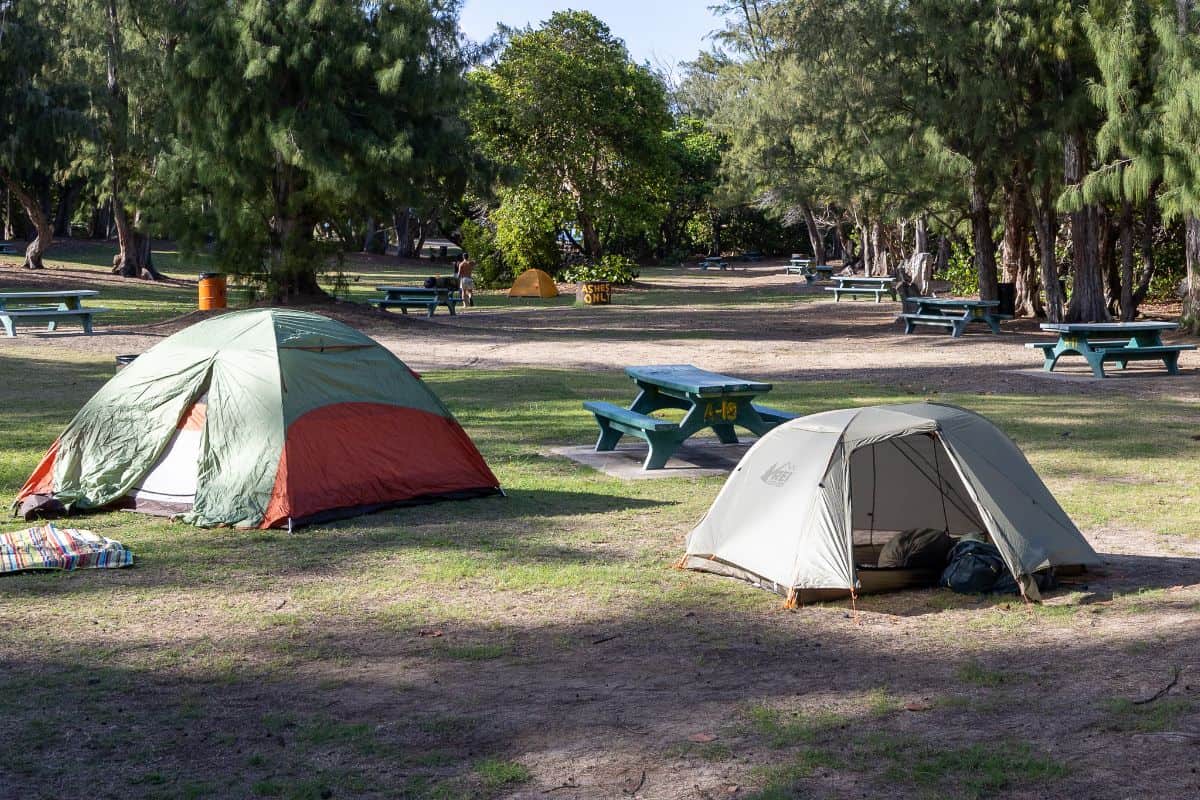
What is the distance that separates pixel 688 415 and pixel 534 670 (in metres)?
5.27

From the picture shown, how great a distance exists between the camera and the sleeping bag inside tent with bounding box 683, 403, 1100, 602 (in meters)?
6.86

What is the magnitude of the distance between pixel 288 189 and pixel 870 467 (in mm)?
19643

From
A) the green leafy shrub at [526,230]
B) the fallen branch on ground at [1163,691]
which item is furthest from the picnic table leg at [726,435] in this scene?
the green leafy shrub at [526,230]

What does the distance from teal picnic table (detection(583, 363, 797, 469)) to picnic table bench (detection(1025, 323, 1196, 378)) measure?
23.3 feet

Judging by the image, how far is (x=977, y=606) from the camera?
267 inches

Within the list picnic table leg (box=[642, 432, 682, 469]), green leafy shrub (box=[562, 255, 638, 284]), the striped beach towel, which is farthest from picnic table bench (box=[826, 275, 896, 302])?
the striped beach towel

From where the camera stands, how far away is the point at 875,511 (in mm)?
7895

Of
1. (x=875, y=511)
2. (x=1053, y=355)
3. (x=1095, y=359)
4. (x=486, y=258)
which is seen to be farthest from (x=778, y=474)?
(x=486, y=258)

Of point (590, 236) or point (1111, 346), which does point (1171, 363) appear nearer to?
point (1111, 346)

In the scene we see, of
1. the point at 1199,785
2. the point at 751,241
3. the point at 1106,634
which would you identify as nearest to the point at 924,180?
the point at 1106,634

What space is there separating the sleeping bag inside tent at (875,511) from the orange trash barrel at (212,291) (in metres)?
20.3

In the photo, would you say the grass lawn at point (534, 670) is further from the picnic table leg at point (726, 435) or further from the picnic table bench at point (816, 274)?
the picnic table bench at point (816, 274)

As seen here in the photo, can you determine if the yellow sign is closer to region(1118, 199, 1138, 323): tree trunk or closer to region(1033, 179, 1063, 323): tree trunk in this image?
region(1033, 179, 1063, 323): tree trunk

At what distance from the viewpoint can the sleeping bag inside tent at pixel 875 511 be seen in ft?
22.5
